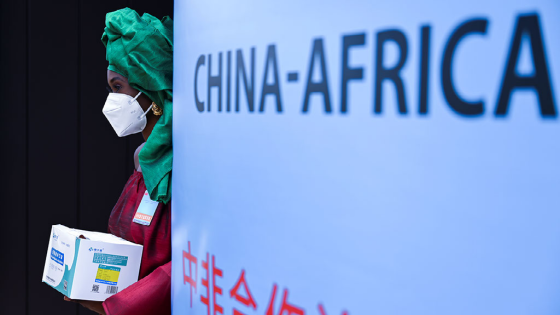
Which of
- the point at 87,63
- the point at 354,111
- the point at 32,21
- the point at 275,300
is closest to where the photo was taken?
the point at 354,111

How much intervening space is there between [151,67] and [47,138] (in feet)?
3.97

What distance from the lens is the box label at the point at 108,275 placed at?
136cm

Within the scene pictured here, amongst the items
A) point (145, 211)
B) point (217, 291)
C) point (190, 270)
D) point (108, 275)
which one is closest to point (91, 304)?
point (108, 275)

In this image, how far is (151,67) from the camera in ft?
4.79

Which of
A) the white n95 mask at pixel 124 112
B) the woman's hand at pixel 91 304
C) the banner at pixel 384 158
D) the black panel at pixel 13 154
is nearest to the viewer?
the banner at pixel 384 158

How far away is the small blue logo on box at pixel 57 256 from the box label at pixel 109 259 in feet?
0.41

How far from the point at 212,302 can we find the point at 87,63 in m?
1.99

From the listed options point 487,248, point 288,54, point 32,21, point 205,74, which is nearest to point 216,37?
point 205,74

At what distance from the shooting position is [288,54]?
669 mm

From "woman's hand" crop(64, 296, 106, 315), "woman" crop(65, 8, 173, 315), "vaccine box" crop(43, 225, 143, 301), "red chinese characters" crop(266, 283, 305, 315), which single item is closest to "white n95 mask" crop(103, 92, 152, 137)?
"woman" crop(65, 8, 173, 315)

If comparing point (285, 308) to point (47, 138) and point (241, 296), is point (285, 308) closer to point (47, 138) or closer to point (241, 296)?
point (241, 296)

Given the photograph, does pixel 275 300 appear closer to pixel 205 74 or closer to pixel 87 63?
pixel 205 74

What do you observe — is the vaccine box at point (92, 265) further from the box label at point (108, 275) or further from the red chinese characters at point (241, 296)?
the red chinese characters at point (241, 296)

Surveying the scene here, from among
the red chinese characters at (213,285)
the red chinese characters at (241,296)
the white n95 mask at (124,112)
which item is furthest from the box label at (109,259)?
the red chinese characters at (241,296)
